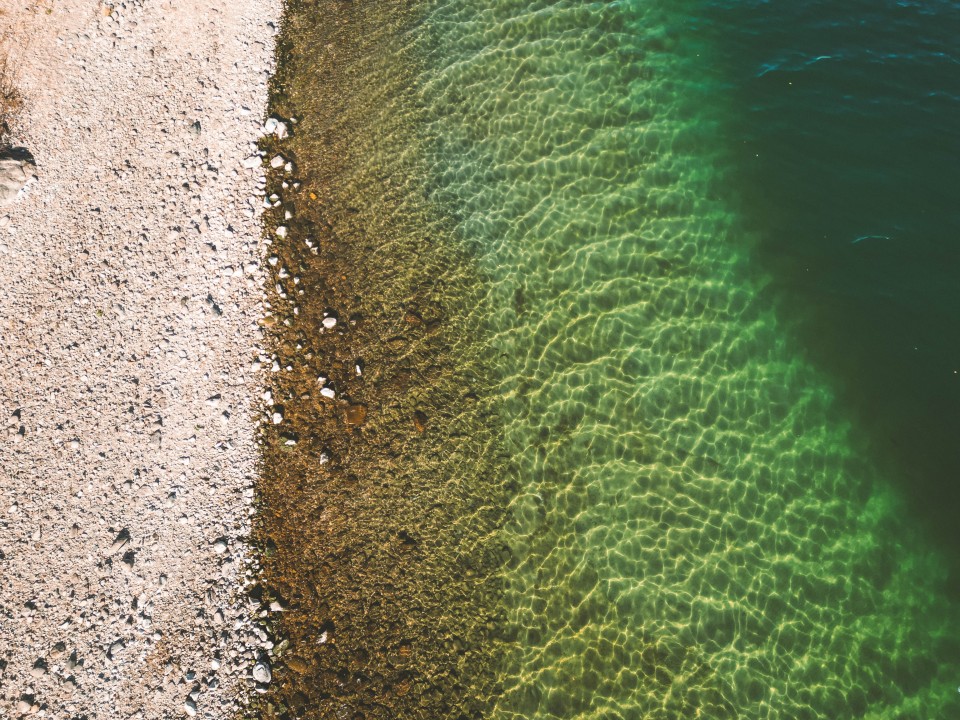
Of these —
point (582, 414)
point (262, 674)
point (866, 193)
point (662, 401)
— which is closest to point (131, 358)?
point (262, 674)

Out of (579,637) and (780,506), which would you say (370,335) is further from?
(780,506)

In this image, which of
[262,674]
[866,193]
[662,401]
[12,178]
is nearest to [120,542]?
[262,674]

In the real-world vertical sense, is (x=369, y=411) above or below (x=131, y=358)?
below

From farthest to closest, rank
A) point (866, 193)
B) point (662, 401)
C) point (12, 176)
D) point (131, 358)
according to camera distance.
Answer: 1. point (12, 176)
2. point (866, 193)
3. point (131, 358)
4. point (662, 401)

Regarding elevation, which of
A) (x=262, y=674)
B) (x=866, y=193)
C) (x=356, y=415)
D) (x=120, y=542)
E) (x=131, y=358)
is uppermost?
(x=866, y=193)

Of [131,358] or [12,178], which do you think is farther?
[12,178]

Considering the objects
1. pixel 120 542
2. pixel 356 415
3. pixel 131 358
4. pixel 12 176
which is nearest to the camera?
pixel 120 542

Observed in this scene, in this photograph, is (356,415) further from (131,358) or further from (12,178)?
(12,178)
